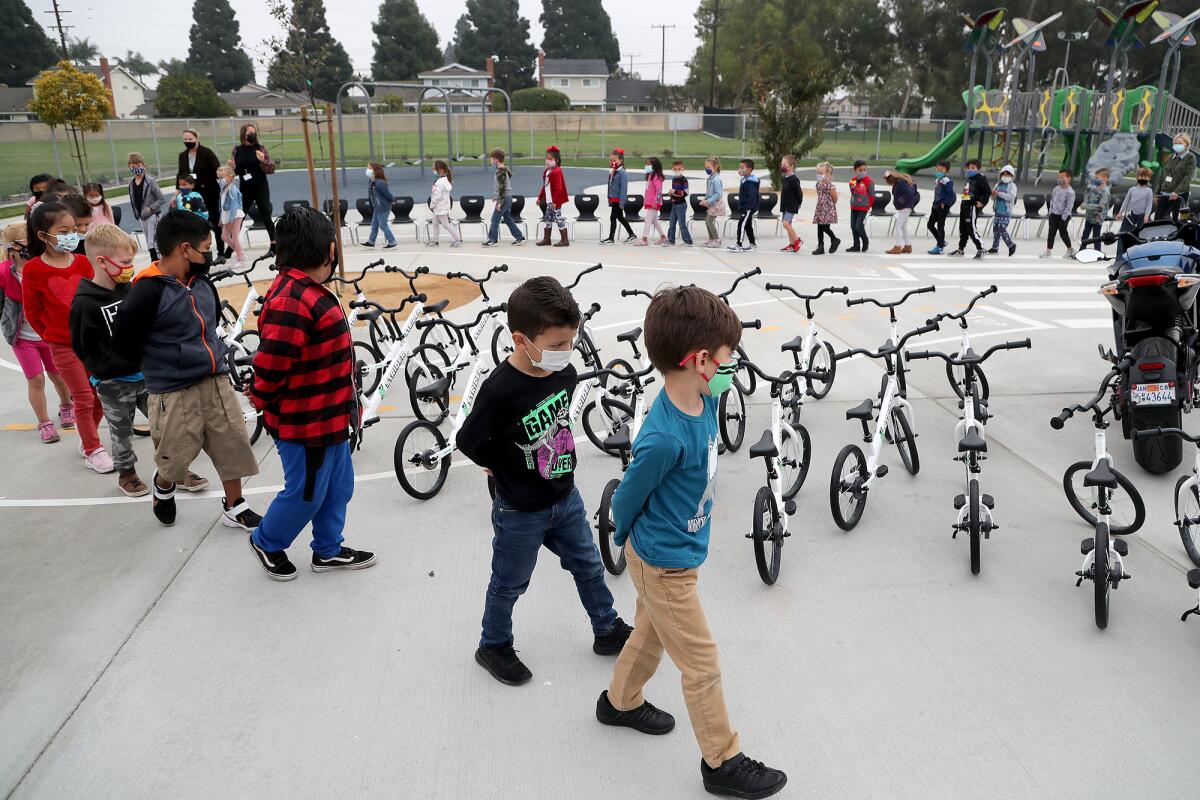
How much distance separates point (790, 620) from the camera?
170 inches

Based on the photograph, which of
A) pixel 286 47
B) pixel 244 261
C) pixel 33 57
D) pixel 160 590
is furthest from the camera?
pixel 33 57

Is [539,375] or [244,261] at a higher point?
[539,375]

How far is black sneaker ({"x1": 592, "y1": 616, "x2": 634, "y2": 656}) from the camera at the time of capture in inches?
157

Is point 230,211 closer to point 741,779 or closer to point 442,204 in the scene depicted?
point 442,204

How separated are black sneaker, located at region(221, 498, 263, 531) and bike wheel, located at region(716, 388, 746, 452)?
318cm

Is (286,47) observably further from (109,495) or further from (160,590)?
(160,590)

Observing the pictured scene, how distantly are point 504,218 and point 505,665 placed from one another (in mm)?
12823

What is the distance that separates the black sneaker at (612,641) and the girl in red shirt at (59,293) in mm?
3935

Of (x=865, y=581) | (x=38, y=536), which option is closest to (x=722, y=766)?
(x=865, y=581)

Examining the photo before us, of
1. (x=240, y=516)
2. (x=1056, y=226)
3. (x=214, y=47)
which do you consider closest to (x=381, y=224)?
(x=240, y=516)

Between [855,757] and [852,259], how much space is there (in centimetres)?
1232

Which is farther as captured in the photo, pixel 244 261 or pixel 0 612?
pixel 244 261

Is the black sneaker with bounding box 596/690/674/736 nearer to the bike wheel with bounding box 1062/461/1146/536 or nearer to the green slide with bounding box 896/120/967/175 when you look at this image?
the bike wheel with bounding box 1062/461/1146/536

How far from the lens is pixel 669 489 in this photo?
296 cm
